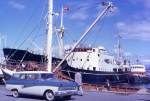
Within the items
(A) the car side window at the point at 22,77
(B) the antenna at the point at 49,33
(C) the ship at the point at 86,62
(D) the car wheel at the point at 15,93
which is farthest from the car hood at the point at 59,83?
(C) the ship at the point at 86,62

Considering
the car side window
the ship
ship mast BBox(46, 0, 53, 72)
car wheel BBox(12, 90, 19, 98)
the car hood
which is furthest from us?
the ship

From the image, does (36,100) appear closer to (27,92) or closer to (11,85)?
(27,92)

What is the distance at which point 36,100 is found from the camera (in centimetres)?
2097

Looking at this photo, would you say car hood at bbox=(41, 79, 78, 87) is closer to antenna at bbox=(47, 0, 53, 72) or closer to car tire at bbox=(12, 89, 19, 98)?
car tire at bbox=(12, 89, 19, 98)

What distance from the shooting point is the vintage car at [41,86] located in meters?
20.2

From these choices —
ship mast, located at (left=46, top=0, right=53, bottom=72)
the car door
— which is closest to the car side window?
the car door

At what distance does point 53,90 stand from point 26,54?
34.1 meters

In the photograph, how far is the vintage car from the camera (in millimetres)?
20194

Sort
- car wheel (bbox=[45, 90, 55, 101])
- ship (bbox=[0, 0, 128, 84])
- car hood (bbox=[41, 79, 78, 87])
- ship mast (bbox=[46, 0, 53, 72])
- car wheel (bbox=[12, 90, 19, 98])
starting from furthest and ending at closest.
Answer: ship (bbox=[0, 0, 128, 84]) < ship mast (bbox=[46, 0, 53, 72]) < car wheel (bbox=[12, 90, 19, 98]) < car wheel (bbox=[45, 90, 55, 101]) < car hood (bbox=[41, 79, 78, 87])

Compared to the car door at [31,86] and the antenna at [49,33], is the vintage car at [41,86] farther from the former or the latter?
the antenna at [49,33]

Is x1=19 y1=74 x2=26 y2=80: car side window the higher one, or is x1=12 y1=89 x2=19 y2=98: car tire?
→ x1=19 y1=74 x2=26 y2=80: car side window

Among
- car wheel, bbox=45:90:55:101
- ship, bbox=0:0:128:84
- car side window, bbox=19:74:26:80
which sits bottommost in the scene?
car wheel, bbox=45:90:55:101

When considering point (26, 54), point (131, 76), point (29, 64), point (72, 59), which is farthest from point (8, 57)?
point (131, 76)

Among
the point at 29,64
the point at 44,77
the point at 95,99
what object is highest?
the point at 29,64
